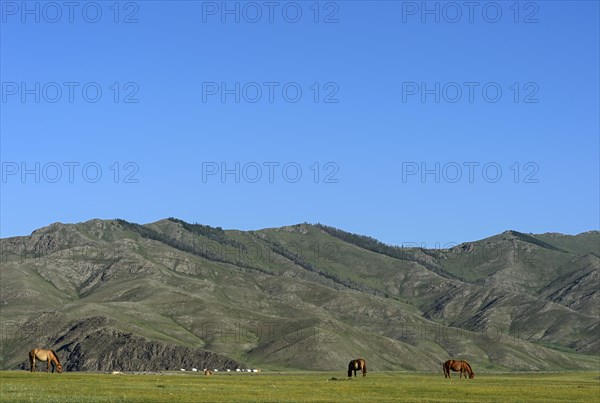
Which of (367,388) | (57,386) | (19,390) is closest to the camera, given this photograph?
(19,390)

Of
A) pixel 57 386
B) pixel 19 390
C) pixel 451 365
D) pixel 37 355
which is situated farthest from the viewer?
pixel 451 365

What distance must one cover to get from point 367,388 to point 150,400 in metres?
25.9

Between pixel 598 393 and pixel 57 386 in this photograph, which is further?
pixel 598 393

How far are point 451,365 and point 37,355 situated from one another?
4897 centimetres

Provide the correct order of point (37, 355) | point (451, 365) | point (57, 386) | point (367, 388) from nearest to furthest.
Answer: point (57, 386) → point (367, 388) → point (37, 355) → point (451, 365)

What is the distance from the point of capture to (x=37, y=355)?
95375 millimetres

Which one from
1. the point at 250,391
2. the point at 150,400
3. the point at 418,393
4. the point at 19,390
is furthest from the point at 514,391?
the point at 19,390

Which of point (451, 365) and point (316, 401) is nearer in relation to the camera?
point (316, 401)

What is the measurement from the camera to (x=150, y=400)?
61562mm

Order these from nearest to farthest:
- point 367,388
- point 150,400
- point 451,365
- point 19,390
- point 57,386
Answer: point 150,400 < point 19,390 < point 57,386 < point 367,388 < point 451,365

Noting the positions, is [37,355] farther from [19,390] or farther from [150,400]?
[150,400]

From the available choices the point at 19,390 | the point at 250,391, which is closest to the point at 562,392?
the point at 250,391

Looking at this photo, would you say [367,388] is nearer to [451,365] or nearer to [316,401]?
[316,401]

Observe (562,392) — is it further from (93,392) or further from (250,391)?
(93,392)
